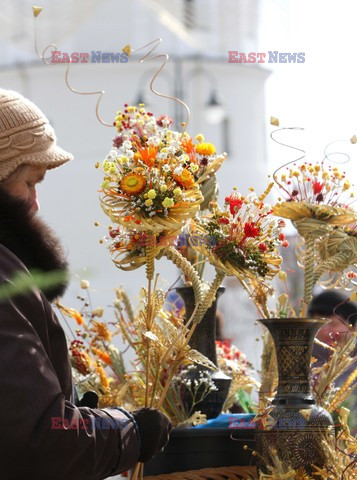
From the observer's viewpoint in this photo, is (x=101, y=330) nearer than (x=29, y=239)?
No

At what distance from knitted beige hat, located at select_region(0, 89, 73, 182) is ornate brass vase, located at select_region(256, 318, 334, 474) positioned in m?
0.63

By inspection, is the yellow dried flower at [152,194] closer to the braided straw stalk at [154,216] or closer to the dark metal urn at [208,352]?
the braided straw stalk at [154,216]

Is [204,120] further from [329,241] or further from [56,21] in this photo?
[329,241]

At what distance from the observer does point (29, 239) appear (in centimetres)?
220

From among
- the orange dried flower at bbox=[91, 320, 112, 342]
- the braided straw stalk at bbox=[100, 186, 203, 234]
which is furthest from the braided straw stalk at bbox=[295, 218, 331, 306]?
the orange dried flower at bbox=[91, 320, 112, 342]

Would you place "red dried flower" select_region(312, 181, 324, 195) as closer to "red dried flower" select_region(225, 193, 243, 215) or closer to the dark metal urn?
"red dried flower" select_region(225, 193, 243, 215)

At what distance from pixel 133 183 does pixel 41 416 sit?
2.01ft

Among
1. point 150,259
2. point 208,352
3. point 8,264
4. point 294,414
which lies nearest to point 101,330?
point 208,352

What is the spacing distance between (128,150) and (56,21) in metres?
14.4

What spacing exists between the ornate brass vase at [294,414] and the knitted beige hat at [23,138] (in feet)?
2.06

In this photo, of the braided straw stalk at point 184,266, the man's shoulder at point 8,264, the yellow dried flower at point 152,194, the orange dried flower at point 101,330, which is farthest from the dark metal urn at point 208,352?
the man's shoulder at point 8,264

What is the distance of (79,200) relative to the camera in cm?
1861

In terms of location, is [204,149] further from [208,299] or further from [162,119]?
[208,299]

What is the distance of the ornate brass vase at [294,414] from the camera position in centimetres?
239
